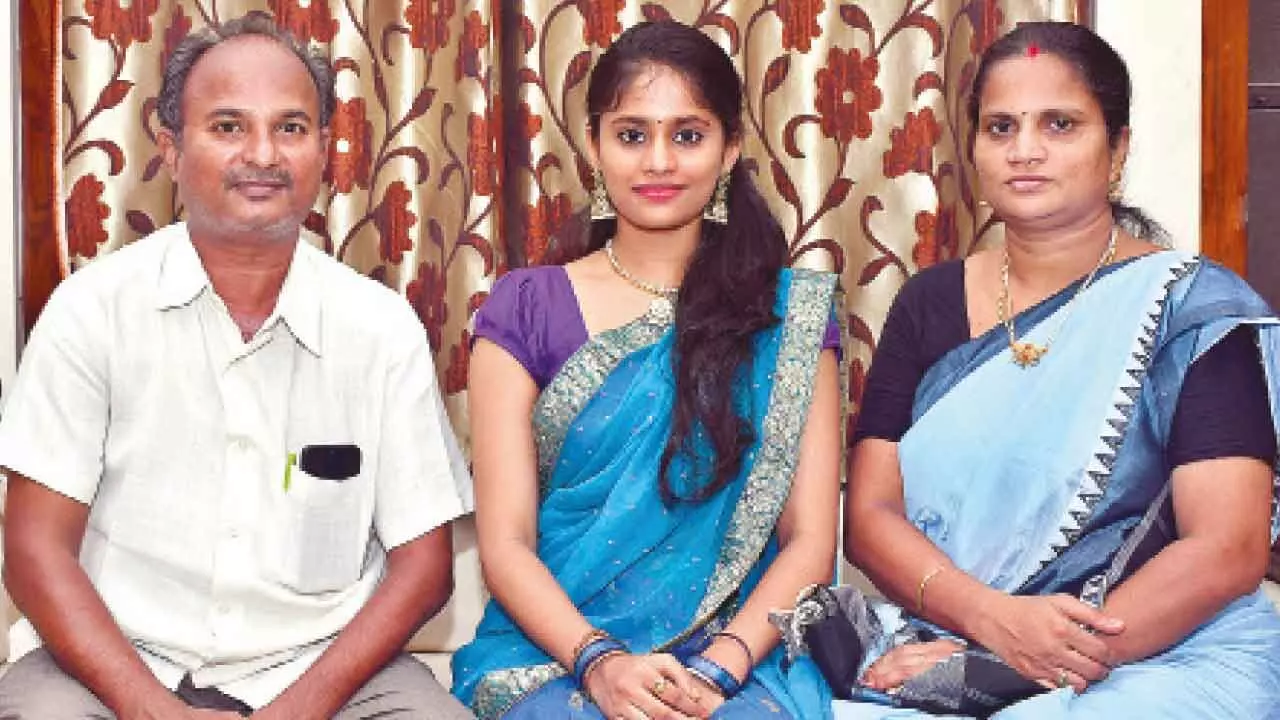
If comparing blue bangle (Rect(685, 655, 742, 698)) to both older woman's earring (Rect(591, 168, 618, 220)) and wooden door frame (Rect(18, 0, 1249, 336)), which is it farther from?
wooden door frame (Rect(18, 0, 1249, 336))

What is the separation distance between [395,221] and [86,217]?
23.1 inches

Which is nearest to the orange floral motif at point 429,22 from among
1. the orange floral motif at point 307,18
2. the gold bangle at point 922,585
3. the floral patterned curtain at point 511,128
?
the floral patterned curtain at point 511,128

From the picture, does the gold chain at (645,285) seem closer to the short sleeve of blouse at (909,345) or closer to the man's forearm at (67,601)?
the short sleeve of blouse at (909,345)

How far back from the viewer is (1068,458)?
216 cm

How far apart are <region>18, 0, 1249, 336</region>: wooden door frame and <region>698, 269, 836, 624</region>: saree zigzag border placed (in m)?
1.14

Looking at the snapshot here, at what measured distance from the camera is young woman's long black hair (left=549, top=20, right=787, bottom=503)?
2277 mm

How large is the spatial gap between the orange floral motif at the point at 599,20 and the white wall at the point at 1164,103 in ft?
3.16

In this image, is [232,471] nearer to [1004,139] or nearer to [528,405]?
[528,405]

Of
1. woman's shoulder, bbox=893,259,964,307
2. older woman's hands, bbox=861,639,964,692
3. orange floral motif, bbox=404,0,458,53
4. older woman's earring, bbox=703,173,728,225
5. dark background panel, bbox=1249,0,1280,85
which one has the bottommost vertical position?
older woman's hands, bbox=861,639,964,692

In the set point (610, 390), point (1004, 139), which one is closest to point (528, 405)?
point (610, 390)

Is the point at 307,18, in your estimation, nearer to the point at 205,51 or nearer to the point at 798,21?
the point at 205,51

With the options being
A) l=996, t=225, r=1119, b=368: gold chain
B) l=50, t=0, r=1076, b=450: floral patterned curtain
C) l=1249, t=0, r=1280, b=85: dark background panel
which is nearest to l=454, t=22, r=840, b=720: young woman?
l=996, t=225, r=1119, b=368: gold chain

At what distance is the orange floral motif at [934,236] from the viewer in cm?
296

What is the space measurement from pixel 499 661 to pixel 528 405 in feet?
1.30
